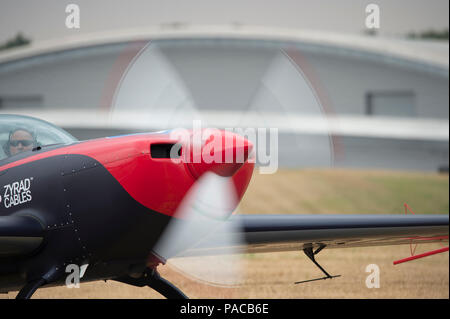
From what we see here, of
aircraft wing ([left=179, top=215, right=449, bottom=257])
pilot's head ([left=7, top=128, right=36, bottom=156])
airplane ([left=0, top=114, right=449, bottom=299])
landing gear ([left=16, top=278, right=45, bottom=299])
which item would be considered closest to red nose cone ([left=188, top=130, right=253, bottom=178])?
airplane ([left=0, top=114, right=449, bottom=299])

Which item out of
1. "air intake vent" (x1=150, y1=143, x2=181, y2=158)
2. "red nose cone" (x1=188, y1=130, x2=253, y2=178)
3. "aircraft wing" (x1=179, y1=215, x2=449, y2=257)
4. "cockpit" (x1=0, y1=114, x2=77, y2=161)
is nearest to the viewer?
"red nose cone" (x1=188, y1=130, x2=253, y2=178)

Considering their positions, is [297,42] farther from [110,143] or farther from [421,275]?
[110,143]

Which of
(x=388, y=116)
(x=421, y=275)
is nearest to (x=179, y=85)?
(x=421, y=275)

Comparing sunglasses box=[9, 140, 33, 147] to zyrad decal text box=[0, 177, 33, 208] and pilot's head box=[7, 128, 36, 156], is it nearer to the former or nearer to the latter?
pilot's head box=[7, 128, 36, 156]

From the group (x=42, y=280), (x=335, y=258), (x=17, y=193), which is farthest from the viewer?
(x=335, y=258)

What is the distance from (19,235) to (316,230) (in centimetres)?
312

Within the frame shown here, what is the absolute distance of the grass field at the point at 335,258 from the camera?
33.6 ft

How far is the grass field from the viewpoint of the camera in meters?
10.2

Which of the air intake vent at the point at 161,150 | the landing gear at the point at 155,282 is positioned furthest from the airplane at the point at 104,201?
the landing gear at the point at 155,282

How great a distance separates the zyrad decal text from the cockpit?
459 mm

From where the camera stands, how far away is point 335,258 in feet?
49.5

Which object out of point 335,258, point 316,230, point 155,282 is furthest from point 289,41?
point 155,282

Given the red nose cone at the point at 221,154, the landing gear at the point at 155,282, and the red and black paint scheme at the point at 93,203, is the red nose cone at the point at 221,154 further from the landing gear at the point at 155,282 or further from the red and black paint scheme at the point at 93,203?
the landing gear at the point at 155,282

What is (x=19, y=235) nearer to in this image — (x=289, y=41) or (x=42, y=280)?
(x=42, y=280)
